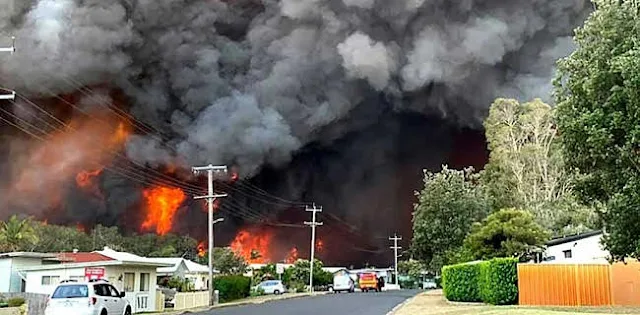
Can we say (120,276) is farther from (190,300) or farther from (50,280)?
(190,300)

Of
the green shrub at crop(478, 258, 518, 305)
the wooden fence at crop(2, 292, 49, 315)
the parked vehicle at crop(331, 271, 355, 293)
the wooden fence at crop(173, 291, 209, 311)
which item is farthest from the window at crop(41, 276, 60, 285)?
the parked vehicle at crop(331, 271, 355, 293)

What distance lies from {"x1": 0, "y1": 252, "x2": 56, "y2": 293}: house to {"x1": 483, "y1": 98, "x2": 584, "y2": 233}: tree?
34979 mm

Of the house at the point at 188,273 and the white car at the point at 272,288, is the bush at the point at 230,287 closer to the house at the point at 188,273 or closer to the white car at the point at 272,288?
the house at the point at 188,273

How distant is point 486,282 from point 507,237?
865cm

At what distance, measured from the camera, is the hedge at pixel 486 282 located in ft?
101

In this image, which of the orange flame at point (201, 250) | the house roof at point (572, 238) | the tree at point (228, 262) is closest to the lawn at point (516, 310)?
the house roof at point (572, 238)

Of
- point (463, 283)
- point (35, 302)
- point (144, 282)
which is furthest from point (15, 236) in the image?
point (463, 283)

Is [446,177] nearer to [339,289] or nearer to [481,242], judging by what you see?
[481,242]

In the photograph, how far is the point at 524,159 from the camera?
192ft

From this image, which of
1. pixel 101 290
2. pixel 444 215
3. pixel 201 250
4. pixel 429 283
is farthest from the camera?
pixel 201 250

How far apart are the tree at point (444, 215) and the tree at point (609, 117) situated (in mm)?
28951

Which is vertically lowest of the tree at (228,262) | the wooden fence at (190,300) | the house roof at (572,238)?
the wooden fence at (190,300)

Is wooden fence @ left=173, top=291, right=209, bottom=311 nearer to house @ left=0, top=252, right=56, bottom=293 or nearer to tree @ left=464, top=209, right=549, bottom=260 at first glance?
house @ left=0, top=252, right=56, bottom=293

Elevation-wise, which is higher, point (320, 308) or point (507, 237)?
point (507, 237)
